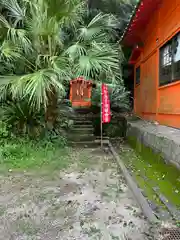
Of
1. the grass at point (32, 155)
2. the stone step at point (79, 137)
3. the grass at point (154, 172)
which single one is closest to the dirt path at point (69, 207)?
the grass at point (154, 172)

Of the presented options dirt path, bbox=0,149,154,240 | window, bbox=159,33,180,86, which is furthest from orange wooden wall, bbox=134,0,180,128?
dirt path, bbox=0,149,154,240

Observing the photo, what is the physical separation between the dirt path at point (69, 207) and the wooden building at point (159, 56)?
7.68 feet

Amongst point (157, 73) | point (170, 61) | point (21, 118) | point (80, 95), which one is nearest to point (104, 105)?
point (157, 73)

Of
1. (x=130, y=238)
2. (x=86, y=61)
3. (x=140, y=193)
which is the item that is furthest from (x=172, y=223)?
(x=86, y=61)

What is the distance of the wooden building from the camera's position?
5547 millimetres

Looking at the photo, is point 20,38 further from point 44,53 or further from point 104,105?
point 104,105

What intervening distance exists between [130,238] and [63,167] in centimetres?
278

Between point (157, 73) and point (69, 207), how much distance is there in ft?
16.0

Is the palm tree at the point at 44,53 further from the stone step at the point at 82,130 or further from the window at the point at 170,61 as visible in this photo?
the stone step at the point at 82,130

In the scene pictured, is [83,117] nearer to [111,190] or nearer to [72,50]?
[72,50]

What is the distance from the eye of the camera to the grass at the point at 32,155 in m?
5.09

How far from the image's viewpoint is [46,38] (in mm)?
5828

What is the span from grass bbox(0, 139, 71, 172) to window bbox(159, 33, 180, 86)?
2.97 metres

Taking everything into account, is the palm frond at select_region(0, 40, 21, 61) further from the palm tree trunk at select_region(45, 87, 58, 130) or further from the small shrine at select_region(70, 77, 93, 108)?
the small shrine at select_region(70, 77, 93, 108)
